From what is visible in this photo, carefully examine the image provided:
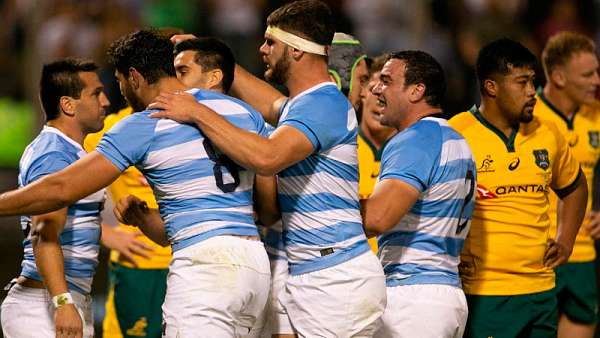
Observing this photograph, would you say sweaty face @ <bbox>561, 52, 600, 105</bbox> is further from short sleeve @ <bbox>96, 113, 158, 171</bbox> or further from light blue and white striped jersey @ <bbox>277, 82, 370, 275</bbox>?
short sleeve @ <bbox>96, 113, 158, 171</bbox>

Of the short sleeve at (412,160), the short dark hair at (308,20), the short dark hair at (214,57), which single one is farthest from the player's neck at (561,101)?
the short dark hair at (214,57)

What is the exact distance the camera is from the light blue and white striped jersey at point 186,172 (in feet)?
16.9

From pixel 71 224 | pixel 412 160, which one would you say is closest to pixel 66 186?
pixel 71 224

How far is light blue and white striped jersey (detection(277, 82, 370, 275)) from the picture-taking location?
17.7 feet

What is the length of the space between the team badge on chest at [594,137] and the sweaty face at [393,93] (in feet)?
8.40

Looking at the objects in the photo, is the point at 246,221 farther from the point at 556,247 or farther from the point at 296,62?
the point at 556,247

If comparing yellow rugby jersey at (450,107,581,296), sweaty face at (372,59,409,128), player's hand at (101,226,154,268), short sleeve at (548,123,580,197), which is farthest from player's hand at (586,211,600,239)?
player's hand at (101,226,154,268)

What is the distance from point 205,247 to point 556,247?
8.04 ft

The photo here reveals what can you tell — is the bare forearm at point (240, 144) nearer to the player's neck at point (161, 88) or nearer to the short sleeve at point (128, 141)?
the short sleeve at point (128, 141)

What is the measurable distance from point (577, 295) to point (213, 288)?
3570 mm

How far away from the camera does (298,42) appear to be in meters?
5.50

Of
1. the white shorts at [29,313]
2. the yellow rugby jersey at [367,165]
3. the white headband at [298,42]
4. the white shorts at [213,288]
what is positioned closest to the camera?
the white shorts at [213,288]

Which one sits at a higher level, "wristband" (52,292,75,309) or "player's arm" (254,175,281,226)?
"player's arm" (254,175,281,226)

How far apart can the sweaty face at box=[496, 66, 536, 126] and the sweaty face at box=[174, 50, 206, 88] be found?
1731 millimetres
